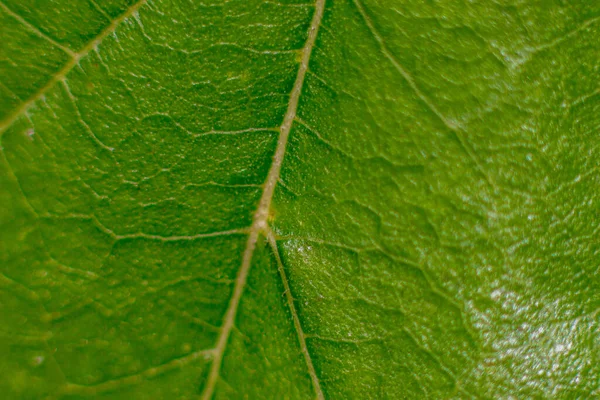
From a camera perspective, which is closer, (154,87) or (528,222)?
(154,87)

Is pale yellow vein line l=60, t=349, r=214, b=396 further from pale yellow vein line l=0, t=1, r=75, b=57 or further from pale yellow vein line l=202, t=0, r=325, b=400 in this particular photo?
pale yellow vein line l=0, t=1, r=75, b=57

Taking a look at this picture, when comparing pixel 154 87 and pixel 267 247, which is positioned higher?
pixel 154 87

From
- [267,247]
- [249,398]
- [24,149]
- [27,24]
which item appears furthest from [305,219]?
[27,24]

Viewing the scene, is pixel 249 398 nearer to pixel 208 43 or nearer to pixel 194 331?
pixel 194 331

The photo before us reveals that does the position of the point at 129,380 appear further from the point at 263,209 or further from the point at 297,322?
the point at 263,209

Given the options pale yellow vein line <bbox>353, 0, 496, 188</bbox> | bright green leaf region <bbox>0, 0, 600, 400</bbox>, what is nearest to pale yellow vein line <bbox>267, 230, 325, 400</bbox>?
bright green leaf region <bbox>0, 0, 600, 400</bbox>

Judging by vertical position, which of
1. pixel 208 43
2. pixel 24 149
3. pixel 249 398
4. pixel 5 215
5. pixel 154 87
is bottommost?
pixel 249 398
